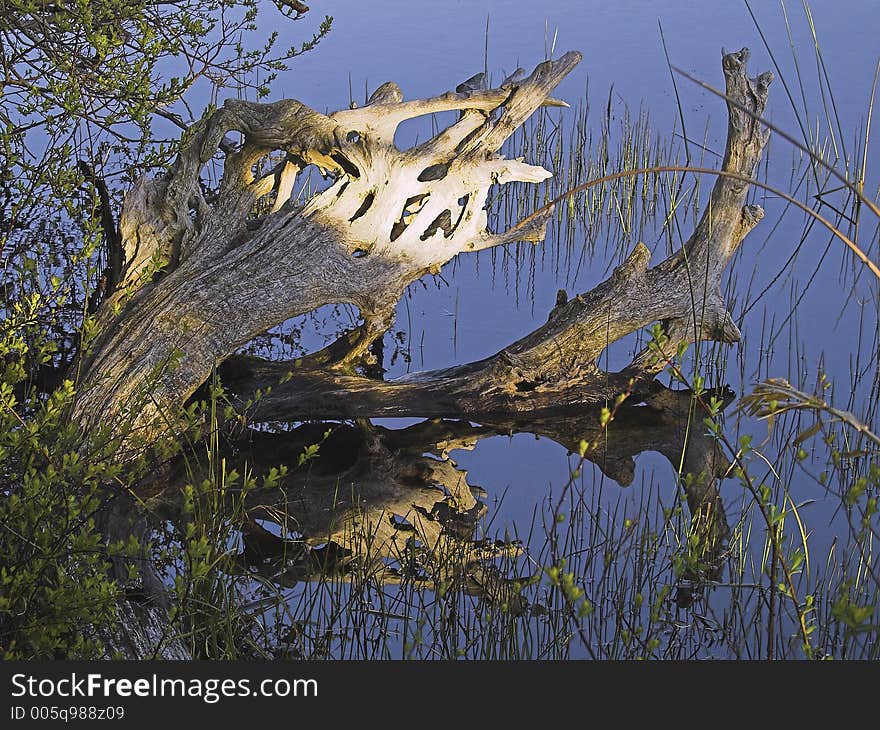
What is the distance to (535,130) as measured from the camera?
7621mm

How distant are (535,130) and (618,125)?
690 mm

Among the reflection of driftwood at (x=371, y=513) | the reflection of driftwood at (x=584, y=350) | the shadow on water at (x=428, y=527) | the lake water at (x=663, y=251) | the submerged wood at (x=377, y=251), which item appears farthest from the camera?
the reflection of driftwood at (x=584, y=350)

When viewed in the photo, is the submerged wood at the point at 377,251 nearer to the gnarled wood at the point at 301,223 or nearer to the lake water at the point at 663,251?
the gnarled wood at the point at 301,223

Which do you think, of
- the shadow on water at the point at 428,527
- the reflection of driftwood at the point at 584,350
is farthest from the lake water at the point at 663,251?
the reflection of driftwood at the point at 584,350

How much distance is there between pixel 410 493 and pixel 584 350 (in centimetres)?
109

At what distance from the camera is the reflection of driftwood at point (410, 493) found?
3.67 metres

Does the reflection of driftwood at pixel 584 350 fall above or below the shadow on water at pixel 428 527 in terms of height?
above

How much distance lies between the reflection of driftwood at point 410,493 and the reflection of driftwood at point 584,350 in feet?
0.33

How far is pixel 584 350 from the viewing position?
4.96 m

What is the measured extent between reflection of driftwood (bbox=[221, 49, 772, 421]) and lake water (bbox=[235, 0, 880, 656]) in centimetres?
20

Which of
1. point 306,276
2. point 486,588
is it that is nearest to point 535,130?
point 306,276

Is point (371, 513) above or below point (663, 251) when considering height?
below

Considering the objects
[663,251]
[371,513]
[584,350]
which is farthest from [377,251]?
[663,251]

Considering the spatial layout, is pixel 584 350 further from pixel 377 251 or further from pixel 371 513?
pixel 371 513
